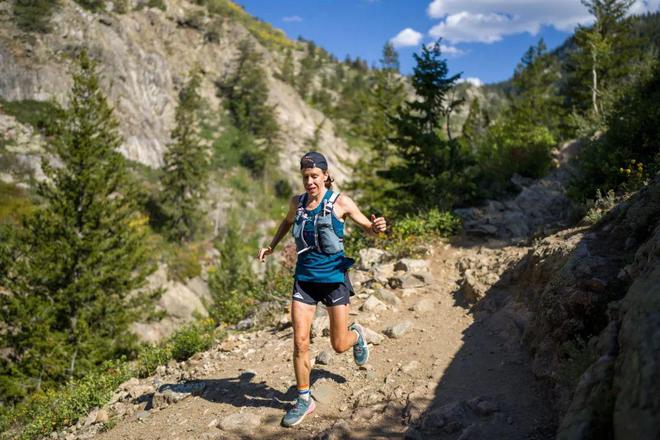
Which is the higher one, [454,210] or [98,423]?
[454,210]

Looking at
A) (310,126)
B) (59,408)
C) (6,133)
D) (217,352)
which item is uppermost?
(310,126)

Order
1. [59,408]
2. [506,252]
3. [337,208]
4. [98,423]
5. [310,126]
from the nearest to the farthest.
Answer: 1. [337,208]
2. [98,423]
3. [59,408]
4. [506,252]
5. [310,126]

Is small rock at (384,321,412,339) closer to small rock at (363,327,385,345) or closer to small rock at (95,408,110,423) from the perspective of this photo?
small rock at (363,327,385,345)

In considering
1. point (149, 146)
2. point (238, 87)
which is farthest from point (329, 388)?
point (238, 87)

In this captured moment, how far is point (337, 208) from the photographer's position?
395 cm

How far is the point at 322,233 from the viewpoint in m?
3.88

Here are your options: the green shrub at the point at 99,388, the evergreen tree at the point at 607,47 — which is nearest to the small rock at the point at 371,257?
the green shrub at the point at 99,388

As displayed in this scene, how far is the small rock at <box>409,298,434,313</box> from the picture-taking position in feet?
20.7

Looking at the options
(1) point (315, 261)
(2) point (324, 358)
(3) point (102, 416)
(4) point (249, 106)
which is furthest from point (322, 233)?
(4) point (249, 106)

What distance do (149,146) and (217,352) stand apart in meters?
41.7

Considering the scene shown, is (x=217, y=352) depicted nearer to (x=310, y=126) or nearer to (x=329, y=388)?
(x=329, y=388)

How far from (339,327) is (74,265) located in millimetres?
14288

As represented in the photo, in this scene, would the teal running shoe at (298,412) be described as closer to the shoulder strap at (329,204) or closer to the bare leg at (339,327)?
the bare leg at (339,327)

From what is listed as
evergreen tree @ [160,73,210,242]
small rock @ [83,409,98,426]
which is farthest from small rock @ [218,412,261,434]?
evergreen tree @ [160,73,210,242]
